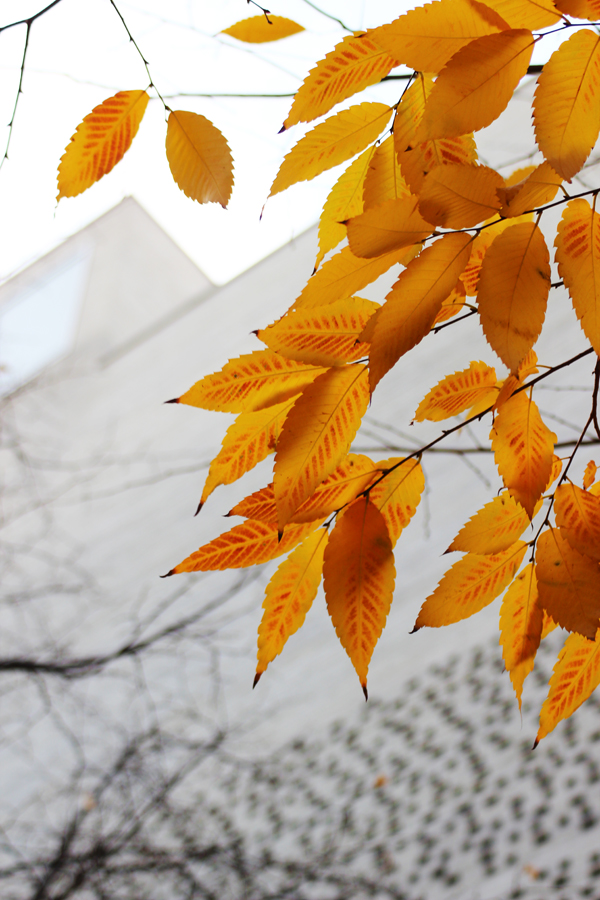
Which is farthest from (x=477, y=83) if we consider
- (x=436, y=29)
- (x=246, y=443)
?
(x=246, y=443)

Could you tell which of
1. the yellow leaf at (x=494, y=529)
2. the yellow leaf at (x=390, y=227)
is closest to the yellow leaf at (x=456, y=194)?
the yellow leaf at (x=390, y=227)

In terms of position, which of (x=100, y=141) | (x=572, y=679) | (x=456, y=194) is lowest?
(x=572, y=679)

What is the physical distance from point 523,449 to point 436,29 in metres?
0.12

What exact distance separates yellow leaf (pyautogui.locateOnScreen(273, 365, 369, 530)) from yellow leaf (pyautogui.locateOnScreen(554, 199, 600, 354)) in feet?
0.20

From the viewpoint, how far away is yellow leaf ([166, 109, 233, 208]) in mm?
209

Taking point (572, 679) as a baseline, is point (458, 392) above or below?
above

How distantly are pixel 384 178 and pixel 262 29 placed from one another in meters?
0.09

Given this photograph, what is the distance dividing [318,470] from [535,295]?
2.9 inches

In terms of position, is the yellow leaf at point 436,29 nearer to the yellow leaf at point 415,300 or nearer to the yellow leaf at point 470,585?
the yellow leaf at point 415,300

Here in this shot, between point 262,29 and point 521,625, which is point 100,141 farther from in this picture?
point 521,625

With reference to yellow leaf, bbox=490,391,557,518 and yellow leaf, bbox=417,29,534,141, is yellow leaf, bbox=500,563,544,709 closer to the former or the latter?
yellow leaf, bbox=490,391,557,518

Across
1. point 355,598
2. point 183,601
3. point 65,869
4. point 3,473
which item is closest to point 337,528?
point 355,598

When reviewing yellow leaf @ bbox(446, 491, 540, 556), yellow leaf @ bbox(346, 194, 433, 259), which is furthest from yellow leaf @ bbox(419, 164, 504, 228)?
yellow leaf @ bbox(446, 491, 540, 556)

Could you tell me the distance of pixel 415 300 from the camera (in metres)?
0.16
